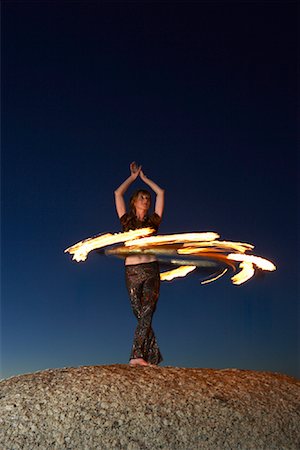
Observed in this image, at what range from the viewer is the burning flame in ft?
36.3

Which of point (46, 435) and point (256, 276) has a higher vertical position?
point (256, 276)

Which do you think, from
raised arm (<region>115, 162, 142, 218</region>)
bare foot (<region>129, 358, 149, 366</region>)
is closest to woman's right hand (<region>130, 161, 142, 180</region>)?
raised arm (<region>115, 162, 142, 218</region>)

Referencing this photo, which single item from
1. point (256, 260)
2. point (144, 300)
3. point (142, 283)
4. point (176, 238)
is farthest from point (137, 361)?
point (256, 260)

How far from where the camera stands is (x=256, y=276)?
458 inches

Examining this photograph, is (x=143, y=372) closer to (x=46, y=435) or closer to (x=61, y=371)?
(x=61, y=371)

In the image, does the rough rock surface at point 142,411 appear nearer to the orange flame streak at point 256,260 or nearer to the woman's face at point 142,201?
the orange flame streak at point 256,260

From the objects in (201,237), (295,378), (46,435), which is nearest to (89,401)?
(46,435)

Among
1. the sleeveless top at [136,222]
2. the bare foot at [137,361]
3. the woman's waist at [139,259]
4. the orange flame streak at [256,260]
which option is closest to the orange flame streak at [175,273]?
the woman's waist at [139,259]

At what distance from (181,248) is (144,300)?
1123 millimetres

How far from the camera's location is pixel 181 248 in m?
11.1

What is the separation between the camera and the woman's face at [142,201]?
39.4 feet

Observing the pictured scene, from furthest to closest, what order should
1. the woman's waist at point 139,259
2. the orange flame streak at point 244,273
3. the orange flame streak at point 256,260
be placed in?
→ the woman's waist at point 139,259
the orange flame streak at point 244,273
the orange flame streak at point 256,260

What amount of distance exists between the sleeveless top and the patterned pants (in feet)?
1.93

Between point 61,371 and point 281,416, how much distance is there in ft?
10.1
